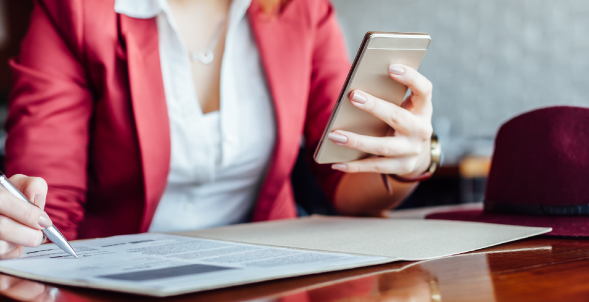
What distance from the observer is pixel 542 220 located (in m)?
0.57

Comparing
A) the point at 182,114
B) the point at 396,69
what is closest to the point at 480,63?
the point at 182,114

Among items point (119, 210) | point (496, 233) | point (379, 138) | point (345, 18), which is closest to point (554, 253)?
point (496, 233)

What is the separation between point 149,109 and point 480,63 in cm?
Result: 259

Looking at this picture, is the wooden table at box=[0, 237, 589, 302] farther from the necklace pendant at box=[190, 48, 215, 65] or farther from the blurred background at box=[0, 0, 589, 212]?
the blurred background at box=[0, 0, 589, 212]

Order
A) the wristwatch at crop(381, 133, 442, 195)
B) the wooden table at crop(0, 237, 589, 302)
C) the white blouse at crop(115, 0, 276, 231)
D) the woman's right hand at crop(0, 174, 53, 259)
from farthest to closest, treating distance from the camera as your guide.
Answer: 1. the white blouse at crop(115, 0, 276, 231)
2. the wristwatch at crop(381, 133, 442, 195)
3. the woman's right hand at crop(0, 174, 53, 259)
4. the wooden table at crop(0, 237, 589, 302)

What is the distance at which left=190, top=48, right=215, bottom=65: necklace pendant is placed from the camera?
0.89 meters

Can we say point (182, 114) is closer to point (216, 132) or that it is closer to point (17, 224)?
point (216, 132)

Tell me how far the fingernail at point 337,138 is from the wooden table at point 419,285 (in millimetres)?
215

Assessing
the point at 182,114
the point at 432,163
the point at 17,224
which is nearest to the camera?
the point at 17,224

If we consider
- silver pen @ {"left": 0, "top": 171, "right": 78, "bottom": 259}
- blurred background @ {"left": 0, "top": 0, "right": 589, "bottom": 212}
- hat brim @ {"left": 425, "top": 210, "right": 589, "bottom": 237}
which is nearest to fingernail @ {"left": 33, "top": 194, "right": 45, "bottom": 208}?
silver pen @ {"left": 0, "top": 171, "right": 78, "bottom": 259}

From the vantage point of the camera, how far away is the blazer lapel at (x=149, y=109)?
75 centimetres

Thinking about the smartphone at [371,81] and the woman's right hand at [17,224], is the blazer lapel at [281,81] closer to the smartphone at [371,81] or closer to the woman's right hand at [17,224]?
the smartphone at [371,81]

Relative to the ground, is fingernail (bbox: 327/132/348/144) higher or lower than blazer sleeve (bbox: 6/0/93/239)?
higher

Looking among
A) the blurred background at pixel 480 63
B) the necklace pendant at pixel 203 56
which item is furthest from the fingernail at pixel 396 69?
the blurred background at pixel 480 63
